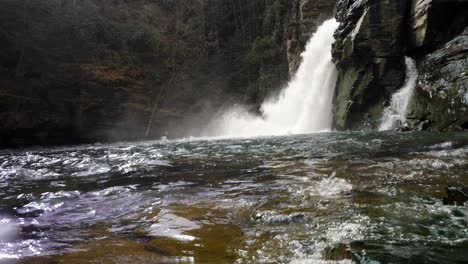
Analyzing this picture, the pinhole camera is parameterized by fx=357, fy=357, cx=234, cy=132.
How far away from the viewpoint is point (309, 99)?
56.5ft

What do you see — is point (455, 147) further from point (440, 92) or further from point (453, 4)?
point (453, 4)

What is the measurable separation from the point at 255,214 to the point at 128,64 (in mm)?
23073

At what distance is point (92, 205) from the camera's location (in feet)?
14.4

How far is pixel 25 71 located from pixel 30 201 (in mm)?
18377

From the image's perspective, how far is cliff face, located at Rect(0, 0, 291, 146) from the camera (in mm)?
20422

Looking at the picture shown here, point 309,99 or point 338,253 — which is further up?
point 309,99

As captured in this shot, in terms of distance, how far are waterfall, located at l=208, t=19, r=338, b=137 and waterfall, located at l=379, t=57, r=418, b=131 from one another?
3409 mm

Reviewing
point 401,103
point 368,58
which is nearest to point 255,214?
point 401,103

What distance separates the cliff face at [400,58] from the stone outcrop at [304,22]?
17.6 feet

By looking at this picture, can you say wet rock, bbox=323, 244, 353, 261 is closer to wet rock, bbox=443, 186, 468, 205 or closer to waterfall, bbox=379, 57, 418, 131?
wet rock, bbox=443, 186, 468, 205

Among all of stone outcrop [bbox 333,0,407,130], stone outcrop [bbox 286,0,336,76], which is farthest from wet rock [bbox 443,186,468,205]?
stone outcrop [bbox 286,0,336,76]

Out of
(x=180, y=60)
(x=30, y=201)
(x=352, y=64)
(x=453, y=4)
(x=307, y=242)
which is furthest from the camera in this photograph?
(x=180, y=60)

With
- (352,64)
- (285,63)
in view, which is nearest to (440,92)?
(352,64)

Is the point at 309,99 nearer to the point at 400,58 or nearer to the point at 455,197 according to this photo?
the point at 400,58
